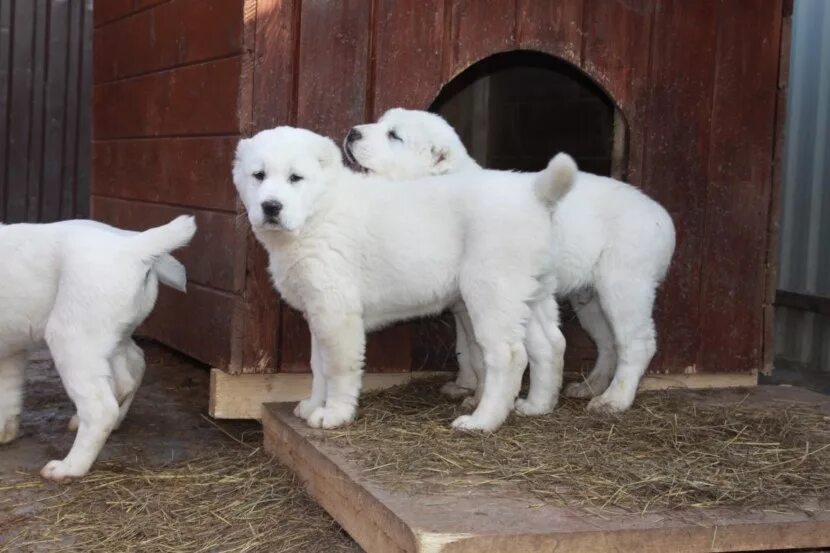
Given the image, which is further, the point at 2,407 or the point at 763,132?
the point at 763,132

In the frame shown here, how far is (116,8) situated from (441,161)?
11.0 ft

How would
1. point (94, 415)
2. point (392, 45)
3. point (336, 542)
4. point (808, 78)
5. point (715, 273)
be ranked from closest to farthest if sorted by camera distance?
point (336, 542) < point (94, 415) < point (392, 45) < point (715, 273) < point (808, 78)

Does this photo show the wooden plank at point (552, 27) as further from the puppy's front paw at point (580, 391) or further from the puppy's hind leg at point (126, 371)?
the puppy's hind leg at point (126, 371)

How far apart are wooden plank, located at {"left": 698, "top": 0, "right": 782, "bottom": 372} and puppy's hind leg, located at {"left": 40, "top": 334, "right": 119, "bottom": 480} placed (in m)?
3.16

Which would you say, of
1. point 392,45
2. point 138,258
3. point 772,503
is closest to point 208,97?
point 392,45

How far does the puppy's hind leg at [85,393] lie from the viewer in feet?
13.7

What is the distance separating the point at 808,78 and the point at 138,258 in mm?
5912

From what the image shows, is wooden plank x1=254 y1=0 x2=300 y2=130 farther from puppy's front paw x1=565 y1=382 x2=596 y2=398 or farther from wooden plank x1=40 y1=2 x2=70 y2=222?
wooden plank x1=40 y1=2 x2=70 y2=222

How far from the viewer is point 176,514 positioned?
3.95 meters

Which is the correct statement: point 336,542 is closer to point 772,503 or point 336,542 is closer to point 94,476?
point 94,476

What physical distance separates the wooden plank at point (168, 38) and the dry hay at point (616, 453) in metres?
1.90

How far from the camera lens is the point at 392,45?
205 inches

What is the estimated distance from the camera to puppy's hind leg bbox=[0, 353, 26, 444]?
4.73 m

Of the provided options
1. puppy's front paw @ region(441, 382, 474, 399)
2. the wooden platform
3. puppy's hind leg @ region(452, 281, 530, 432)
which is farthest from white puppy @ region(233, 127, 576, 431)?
the wooden platform
